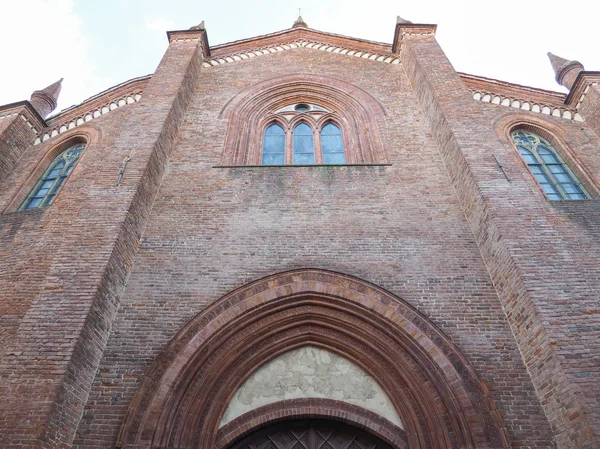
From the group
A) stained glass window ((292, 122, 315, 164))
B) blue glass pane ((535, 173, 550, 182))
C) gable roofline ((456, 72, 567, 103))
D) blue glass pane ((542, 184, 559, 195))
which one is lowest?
blue glass pane ((542, 184, 559, 195))

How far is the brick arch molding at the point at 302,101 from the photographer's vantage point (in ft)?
30.1

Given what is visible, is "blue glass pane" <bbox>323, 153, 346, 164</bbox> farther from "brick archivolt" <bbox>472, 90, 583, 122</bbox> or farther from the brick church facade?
"brick archivolt" <bbox>472, 90, 583, 122</bbox>

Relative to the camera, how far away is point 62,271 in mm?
5945

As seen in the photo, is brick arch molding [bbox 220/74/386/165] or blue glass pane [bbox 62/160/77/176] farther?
blue glass pane [bbox 62/160/77/176]

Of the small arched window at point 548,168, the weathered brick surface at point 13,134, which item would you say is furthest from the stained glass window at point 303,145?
the weathered brick surface at point 13,134

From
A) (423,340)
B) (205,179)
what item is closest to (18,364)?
(205,179)

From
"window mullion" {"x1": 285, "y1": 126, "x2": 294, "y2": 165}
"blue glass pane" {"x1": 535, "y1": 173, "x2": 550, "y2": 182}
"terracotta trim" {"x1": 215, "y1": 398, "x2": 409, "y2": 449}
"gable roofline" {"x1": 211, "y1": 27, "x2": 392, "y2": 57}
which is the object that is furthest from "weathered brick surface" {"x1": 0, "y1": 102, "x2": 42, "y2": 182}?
"blue glass pane" {"x1": 535, "y1": 173, "x2": 550, "y2": 182}

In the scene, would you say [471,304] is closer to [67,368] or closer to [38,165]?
[67,368]

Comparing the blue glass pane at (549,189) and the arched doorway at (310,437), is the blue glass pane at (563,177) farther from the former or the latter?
the arched doorway at (310,437)

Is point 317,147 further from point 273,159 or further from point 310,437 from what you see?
point 310,437

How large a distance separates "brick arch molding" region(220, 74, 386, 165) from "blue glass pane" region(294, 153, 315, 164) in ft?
2.62

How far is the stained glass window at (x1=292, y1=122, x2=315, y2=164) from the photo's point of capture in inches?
365

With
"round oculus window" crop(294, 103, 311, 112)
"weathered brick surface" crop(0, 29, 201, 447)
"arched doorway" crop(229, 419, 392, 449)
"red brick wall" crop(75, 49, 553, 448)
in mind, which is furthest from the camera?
"round oculus window" crop(294, 103, 311, 112)

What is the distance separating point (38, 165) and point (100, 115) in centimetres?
190
